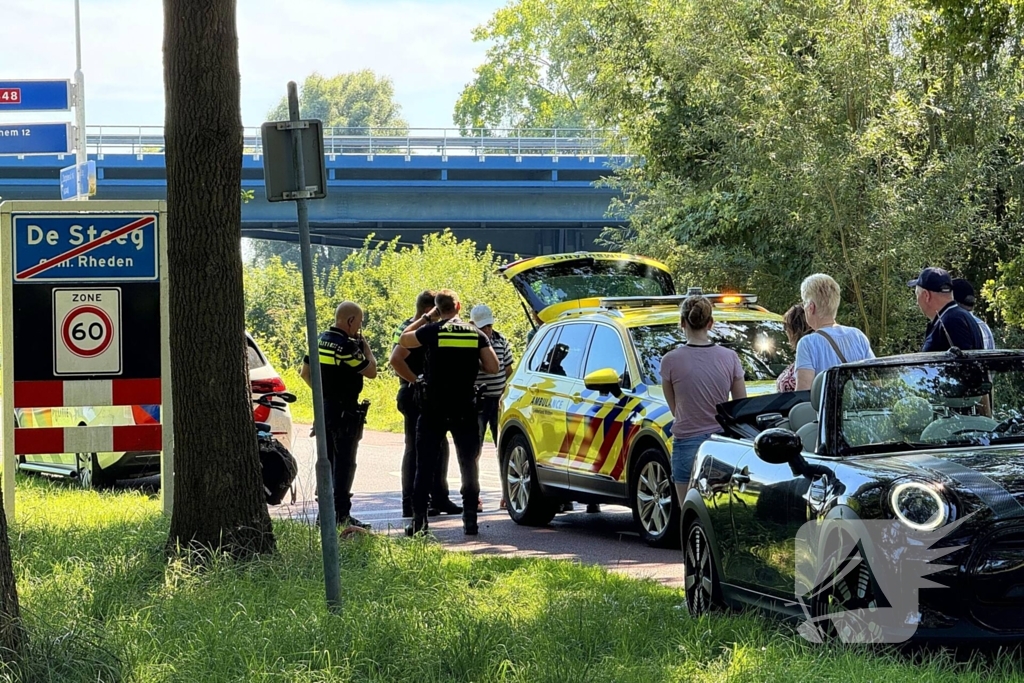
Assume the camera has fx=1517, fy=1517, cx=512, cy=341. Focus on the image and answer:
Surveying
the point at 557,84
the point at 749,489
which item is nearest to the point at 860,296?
the point at 749,489

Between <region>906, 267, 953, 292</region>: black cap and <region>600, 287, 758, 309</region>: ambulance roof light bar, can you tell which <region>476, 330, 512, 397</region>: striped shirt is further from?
<region>906, 267, 953, 292</region>: black cap

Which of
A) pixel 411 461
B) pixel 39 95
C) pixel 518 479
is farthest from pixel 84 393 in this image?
pixel 39 95

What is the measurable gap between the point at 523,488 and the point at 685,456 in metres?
4.32

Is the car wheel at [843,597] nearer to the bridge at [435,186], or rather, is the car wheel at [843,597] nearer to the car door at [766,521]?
the car door at [766,521]

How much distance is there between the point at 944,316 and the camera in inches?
395

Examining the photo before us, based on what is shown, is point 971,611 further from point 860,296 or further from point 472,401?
point 860,296

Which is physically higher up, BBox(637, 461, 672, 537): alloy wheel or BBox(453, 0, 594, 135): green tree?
BBox(453, 0, 594, 135): green tree

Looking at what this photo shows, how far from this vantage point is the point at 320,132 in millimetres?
7242

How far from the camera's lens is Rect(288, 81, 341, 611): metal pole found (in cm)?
717

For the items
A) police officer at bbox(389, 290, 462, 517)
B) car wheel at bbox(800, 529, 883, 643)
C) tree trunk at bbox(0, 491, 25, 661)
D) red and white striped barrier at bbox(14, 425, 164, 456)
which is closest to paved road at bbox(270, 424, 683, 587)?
police officer at bbox(389, 290, 462, 517)

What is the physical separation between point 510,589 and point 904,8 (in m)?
12.4

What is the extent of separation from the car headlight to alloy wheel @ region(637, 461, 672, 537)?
16.4 ft

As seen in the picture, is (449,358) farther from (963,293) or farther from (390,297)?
(390,297)

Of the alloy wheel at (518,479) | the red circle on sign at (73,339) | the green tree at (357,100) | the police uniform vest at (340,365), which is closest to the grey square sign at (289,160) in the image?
the red circle on sign at (73,339)
